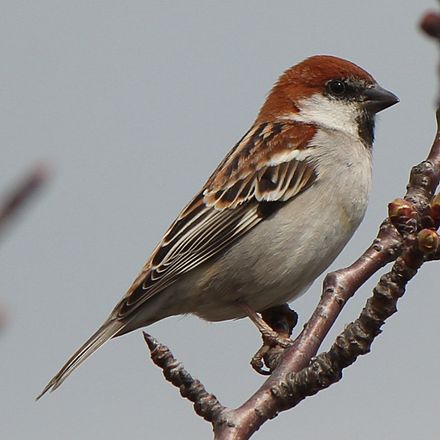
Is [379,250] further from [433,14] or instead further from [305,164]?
[433,14]

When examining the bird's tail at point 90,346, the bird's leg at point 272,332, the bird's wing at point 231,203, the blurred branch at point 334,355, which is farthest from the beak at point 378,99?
the blurred branch at point 334,355

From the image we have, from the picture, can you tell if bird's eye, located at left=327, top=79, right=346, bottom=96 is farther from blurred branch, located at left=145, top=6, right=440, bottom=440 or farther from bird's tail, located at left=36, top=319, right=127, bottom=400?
blurred branch, located at left=145, top=6, right=440, bottom=440

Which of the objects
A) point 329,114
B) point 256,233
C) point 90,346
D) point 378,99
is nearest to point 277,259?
point 256,233

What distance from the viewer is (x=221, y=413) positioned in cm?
296

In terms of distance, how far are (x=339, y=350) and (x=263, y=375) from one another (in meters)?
1.85

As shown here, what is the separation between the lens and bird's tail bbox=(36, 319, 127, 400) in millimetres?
5023

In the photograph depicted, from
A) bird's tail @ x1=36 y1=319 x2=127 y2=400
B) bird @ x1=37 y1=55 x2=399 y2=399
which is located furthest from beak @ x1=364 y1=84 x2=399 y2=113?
bird's tail @ x1=36 y1=319 x2=127 y2=400

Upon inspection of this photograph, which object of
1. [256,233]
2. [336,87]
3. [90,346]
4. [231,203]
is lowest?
[90,346]

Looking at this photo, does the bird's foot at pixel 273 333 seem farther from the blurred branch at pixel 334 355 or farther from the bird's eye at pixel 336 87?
the bird's eye at pixel 336 87

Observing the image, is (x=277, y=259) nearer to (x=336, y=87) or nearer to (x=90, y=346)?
(x=90, y=346)

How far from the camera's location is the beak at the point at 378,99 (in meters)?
6.27

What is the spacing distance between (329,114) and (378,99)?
38 centimetres

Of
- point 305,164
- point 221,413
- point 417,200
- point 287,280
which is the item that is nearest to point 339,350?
point 221,413

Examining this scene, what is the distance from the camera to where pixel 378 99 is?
631 cm
